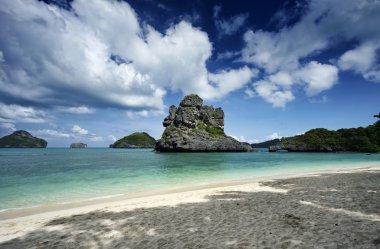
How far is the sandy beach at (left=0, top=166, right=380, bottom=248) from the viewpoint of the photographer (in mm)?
6207

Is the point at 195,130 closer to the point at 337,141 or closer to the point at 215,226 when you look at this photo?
the point at 337,141

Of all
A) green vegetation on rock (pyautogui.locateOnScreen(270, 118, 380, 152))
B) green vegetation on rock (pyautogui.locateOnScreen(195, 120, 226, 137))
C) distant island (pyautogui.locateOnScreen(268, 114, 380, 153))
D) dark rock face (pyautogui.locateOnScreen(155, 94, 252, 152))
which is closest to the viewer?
dark rock face (pyautogui.locateOnScreen(155, 94, 252, 152))

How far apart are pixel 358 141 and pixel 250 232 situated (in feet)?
480

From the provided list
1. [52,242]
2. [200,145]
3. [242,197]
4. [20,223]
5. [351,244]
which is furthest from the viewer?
[200,145]

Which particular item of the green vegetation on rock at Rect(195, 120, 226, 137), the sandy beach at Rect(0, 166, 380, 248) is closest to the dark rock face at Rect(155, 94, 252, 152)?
the green vegetation on rock at Rect(195, 120, 226, 137)

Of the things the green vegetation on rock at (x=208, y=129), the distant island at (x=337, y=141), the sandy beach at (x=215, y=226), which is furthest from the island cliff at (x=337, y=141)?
the sandy beach at (x=215, y=226)

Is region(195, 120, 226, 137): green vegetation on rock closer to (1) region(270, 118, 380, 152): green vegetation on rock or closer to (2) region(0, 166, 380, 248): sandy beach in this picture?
(1) region(270, 118, 380, 152): green vegetation on rock

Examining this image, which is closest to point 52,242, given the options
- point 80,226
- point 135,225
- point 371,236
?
point 80,226

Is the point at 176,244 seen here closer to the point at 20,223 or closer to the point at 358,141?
the point at 20,223

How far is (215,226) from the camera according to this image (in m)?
7.62

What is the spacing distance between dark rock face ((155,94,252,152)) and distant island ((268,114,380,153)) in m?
31.4

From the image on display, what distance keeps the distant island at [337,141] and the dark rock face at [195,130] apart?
31420 millimetres

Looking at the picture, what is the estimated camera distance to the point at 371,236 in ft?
19.5

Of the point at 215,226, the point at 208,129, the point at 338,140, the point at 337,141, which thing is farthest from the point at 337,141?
the point at 215,226
